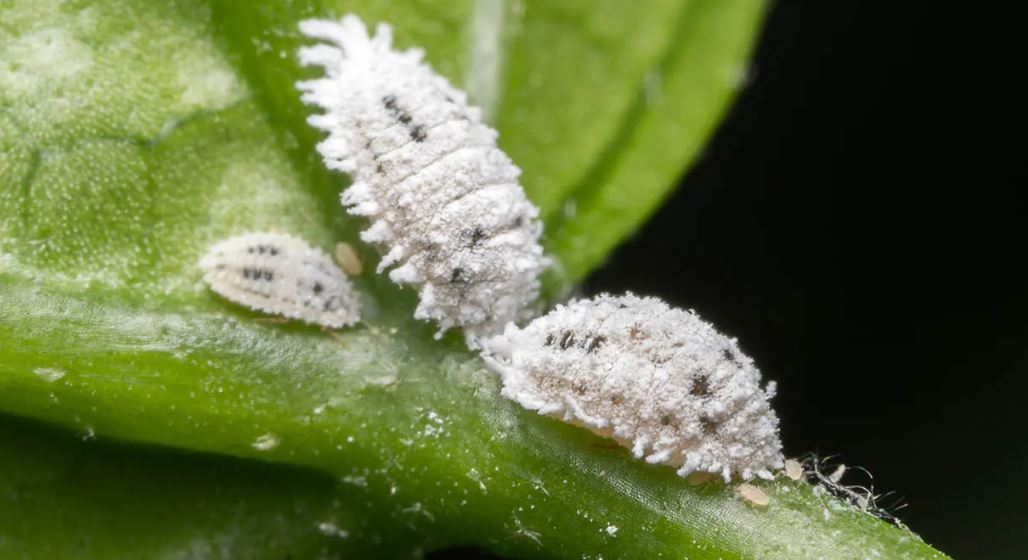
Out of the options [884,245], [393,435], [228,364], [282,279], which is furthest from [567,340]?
[884,245]

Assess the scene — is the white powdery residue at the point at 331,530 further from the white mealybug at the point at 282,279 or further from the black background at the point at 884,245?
the black background at the point at 884,245

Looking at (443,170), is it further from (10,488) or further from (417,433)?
(10,488)

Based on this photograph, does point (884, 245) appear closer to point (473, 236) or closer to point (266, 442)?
point (473, 236)

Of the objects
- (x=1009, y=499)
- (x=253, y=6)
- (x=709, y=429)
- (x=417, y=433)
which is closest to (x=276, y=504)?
(x=417, y=433)

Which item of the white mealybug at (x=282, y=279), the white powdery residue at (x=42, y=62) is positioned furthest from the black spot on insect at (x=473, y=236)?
the white powdery residue at (x=42, y=62)

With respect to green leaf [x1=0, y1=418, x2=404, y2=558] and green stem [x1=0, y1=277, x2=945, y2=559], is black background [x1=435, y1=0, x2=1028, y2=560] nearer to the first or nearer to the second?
green stem [x1=0, y1=277, x2=945, y2=559]
